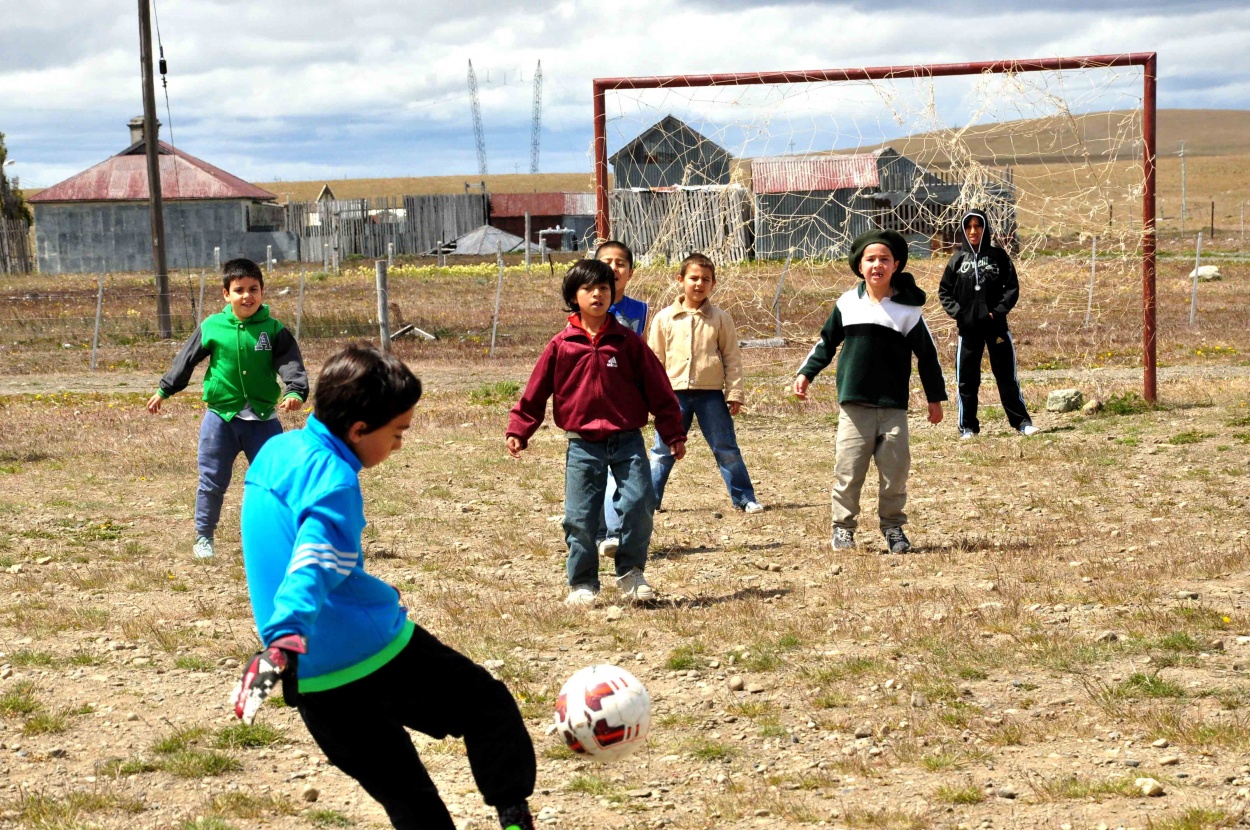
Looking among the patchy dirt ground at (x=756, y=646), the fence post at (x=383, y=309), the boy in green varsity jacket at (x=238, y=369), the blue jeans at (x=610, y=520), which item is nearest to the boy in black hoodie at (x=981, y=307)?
the patchy dirt ground at (x=756, y=646)

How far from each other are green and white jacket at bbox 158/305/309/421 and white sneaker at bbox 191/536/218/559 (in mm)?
839

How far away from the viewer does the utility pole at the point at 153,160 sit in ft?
80.1

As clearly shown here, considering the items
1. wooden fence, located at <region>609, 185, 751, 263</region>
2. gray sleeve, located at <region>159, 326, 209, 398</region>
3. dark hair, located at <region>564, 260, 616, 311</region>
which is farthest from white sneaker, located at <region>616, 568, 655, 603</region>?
wooden fence, located at <region>609, 185, 751, 263</region>

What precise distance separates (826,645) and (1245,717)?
1746mm

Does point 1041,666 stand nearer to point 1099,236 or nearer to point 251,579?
point 251,579

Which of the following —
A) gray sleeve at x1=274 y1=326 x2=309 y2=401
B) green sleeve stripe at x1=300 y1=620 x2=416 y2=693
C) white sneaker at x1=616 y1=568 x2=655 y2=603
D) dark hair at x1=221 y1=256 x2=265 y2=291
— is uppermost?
dark hair at x1=221 y1=256 x2=265 y2=291

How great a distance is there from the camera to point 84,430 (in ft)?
46.1

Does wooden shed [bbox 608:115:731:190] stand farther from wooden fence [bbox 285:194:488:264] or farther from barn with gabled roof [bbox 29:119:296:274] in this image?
barn with gabled roof [bbox 29:119:296:274]

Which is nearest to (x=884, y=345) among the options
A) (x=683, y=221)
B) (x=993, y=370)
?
(x=993, y=370)

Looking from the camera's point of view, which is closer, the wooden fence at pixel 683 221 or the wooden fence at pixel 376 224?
the wooden fence at pixel 683 221

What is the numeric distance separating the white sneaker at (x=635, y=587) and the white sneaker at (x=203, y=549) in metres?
2.84

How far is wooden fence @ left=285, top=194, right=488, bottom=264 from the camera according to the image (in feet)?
181

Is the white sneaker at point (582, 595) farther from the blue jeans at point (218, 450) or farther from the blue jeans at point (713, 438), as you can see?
the blue jeans at point (218, 450)

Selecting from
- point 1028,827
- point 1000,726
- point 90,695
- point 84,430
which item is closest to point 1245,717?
point 1000,726
